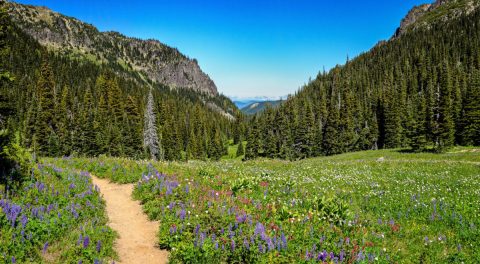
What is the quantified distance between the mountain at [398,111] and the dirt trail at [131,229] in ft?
179

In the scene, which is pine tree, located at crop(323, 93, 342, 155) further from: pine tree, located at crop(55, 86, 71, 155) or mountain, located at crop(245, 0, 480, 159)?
pine tree, located at crop(55, 86, 71, 155)

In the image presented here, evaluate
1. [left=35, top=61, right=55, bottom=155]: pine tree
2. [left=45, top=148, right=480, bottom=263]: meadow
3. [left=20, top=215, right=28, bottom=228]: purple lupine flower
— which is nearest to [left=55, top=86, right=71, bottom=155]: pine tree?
[left=35, top=61, right=55, bottom=155]: pine tree

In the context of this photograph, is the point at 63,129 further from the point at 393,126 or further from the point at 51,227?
the point at 51,227

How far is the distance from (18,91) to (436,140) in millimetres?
159811

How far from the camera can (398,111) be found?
86.5 m

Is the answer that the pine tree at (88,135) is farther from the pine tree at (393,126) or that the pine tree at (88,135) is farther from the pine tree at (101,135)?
the pine tree at (393,126)

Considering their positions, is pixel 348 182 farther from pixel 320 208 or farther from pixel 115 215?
pixel 115 215

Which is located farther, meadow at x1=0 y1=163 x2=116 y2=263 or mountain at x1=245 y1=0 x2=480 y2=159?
mountain at x1=245 y1=0 x2=480 y2=159

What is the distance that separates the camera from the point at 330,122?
291ft

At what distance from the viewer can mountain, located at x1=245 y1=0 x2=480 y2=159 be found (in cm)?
6323

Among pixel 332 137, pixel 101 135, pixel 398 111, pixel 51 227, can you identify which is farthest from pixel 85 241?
pixel 398 111

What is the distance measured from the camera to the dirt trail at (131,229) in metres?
7.77

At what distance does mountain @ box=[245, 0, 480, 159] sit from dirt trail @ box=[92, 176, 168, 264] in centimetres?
5457

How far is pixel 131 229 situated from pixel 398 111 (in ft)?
300
